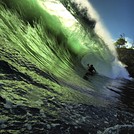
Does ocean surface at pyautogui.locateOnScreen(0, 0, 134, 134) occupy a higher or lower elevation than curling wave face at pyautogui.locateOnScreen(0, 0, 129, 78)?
lower

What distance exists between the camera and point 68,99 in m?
6.98

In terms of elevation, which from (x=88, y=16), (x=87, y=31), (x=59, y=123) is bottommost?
(x=59, y=123)

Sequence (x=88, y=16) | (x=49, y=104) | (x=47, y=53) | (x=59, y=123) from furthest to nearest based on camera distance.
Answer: (x=88, y=16)
(x=47, y=53)
(x=49, y=104)
(x=59, y=123)

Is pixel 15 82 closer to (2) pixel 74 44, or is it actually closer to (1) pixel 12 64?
(1) pixel 12 64

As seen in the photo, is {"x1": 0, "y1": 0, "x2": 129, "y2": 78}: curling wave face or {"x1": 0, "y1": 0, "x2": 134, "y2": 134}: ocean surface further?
{"x1": 0, "y1": 0, "x2": 129, "y2": 78}: curling wave face

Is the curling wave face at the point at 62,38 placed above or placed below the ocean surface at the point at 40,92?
above

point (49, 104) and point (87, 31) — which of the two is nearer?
point (49, 104)

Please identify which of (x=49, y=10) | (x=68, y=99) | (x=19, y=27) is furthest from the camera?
(x=49, y=10)

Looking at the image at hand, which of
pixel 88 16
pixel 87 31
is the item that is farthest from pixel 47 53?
pixel 88 16

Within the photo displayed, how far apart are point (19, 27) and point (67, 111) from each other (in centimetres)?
643

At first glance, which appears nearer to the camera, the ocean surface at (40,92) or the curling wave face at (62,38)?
the ocean surface at (40,92)

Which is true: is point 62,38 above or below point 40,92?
above

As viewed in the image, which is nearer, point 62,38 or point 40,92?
point 40,92

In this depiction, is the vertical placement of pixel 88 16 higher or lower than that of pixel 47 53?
higher
